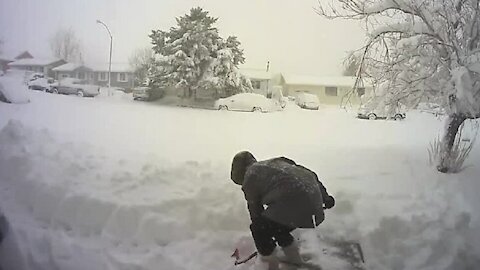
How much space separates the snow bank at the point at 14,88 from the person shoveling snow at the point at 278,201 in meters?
0.61

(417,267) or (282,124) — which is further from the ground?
(282,124)

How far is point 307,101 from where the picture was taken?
1.36 metres

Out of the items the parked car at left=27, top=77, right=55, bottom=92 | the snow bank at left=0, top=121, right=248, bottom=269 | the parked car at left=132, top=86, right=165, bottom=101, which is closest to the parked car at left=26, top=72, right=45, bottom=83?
the parked car at left=27, top=77, right=55, bottom=92

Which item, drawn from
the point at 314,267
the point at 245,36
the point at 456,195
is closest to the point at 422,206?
the point at 456,195

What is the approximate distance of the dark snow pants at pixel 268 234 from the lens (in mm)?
1333

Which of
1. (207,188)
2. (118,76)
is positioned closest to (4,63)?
(118,76)

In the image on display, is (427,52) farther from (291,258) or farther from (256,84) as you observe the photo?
(291,258)

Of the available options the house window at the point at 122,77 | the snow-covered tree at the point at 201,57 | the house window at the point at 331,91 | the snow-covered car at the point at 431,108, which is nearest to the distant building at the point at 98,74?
the house window at the point at 122,77

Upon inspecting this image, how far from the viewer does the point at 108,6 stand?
1.44 m

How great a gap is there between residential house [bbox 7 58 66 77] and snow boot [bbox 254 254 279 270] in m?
0.73

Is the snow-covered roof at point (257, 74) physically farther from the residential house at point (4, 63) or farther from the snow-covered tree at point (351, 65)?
the residential house at point (4, 63)

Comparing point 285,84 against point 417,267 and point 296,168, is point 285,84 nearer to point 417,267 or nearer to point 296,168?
point 296,168

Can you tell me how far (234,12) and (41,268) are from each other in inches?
33.0

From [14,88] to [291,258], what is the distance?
0.87 meters
